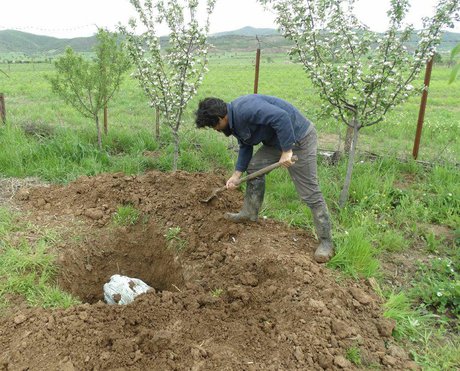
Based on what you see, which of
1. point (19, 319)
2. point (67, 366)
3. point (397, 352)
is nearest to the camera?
point (67, 366)

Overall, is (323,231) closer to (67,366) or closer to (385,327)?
(385,327)

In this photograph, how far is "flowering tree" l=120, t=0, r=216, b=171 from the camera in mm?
4867

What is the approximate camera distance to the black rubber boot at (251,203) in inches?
161

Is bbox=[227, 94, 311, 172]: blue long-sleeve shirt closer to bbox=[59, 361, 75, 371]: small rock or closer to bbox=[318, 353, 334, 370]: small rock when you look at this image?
bbox=[318, 353, 334, 370]: small rock

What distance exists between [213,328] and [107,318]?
0.78m

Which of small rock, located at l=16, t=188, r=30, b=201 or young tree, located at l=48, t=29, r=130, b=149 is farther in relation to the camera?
young tree, located at l=48, t=29, r=130, b=149

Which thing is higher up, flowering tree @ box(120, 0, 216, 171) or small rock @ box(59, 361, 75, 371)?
flowering tree @ box(120, 0, 216, 171)

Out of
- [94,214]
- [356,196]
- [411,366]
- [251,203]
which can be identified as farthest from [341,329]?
[94,214]

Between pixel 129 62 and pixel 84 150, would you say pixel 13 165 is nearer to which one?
pixel 84 150

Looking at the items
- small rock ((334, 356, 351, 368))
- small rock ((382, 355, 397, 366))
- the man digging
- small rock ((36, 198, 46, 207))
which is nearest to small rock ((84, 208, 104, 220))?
small rock ((36, 198, 46, 207))

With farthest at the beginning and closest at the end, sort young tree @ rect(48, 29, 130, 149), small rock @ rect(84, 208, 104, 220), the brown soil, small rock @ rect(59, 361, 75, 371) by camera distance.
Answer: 1. young tree @ rect(48, 29, 130, 149)
2. small rock @ rect(84, 208, 104, 220)
3. the brown soil
4. small rock @ rect(59, 361, 75, 371)

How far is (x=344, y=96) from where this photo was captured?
434 cm

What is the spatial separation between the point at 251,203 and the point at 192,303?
55.1 inches

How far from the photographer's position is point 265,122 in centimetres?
334
